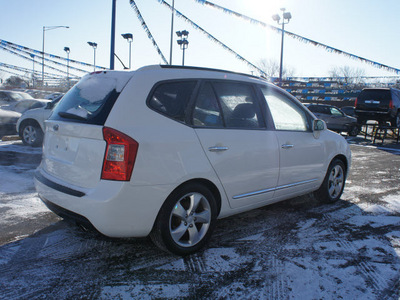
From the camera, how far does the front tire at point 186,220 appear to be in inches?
110

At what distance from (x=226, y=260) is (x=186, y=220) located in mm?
498

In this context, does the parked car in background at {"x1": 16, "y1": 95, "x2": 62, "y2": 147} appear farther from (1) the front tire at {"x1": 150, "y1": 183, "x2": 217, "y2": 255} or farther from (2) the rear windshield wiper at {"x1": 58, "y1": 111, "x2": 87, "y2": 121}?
(1) the front tire at {"x1": 150, "y1": 183, "x2": 217, "y2": 255}

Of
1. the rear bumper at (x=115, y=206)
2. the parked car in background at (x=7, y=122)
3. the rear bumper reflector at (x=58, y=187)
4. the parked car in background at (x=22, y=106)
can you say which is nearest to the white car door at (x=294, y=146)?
the rear bumper at (x=115, y=206)

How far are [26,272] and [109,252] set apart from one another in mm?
683

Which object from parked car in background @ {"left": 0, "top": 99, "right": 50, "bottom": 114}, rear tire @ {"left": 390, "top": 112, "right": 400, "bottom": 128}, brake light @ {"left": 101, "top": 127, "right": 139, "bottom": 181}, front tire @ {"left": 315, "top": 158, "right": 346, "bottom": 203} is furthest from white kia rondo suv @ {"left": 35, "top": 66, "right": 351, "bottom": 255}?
rear tire @ {"left": 390, "top": 112, "right": 400, "bottom": 128}

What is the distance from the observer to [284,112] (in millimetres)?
4020

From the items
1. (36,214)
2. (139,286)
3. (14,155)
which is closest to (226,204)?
(139,286)

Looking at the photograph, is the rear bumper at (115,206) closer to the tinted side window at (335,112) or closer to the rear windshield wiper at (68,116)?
the rear windshield wiper at (68,116)

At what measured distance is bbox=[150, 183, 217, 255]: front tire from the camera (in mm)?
2807

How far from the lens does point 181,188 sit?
284 cm

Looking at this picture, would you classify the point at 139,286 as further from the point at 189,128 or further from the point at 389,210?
the point at 389,210

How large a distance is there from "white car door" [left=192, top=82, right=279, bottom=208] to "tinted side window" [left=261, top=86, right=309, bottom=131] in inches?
8.5

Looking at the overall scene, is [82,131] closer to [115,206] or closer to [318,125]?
[115,206]

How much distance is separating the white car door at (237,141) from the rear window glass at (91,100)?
2.43 ft
